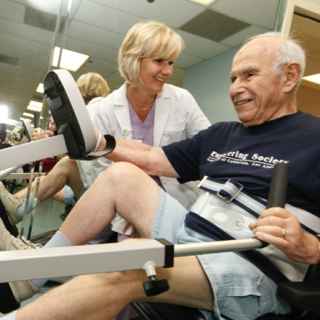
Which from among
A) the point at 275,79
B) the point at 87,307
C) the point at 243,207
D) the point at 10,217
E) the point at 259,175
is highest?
the point at 275,79

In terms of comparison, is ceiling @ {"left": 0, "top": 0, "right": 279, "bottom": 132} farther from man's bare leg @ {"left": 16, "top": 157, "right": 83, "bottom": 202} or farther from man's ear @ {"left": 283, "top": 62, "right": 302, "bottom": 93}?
man's ear @ {"left": 283, "top": 62, "right": 302, "bottom": 93}

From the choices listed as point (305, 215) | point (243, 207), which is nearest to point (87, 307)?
point (243, 207)

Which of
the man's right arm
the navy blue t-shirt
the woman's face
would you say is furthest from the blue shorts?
the woman's face

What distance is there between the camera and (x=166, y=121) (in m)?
1.81

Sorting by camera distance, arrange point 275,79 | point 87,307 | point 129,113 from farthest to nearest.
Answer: point 129,113 < point 275,79 < point 87,307

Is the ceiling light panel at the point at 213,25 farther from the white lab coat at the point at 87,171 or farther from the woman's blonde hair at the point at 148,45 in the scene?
the white lab coat at the point at 87,171

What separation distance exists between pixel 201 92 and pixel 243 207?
3041 millimetres

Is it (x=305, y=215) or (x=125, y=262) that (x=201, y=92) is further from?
(x=125, y=262)

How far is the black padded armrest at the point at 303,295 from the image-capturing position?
72 cm

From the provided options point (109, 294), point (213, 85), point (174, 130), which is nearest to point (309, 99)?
point (213, 85)

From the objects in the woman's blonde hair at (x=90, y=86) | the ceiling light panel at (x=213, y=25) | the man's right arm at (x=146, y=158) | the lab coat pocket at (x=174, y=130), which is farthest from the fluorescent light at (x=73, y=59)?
the man's right arm at (x=146, y=158)

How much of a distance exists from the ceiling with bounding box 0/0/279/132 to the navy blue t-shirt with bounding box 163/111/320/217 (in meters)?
1.16

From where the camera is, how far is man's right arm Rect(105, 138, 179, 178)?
1387mm

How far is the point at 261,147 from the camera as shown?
1.10m
